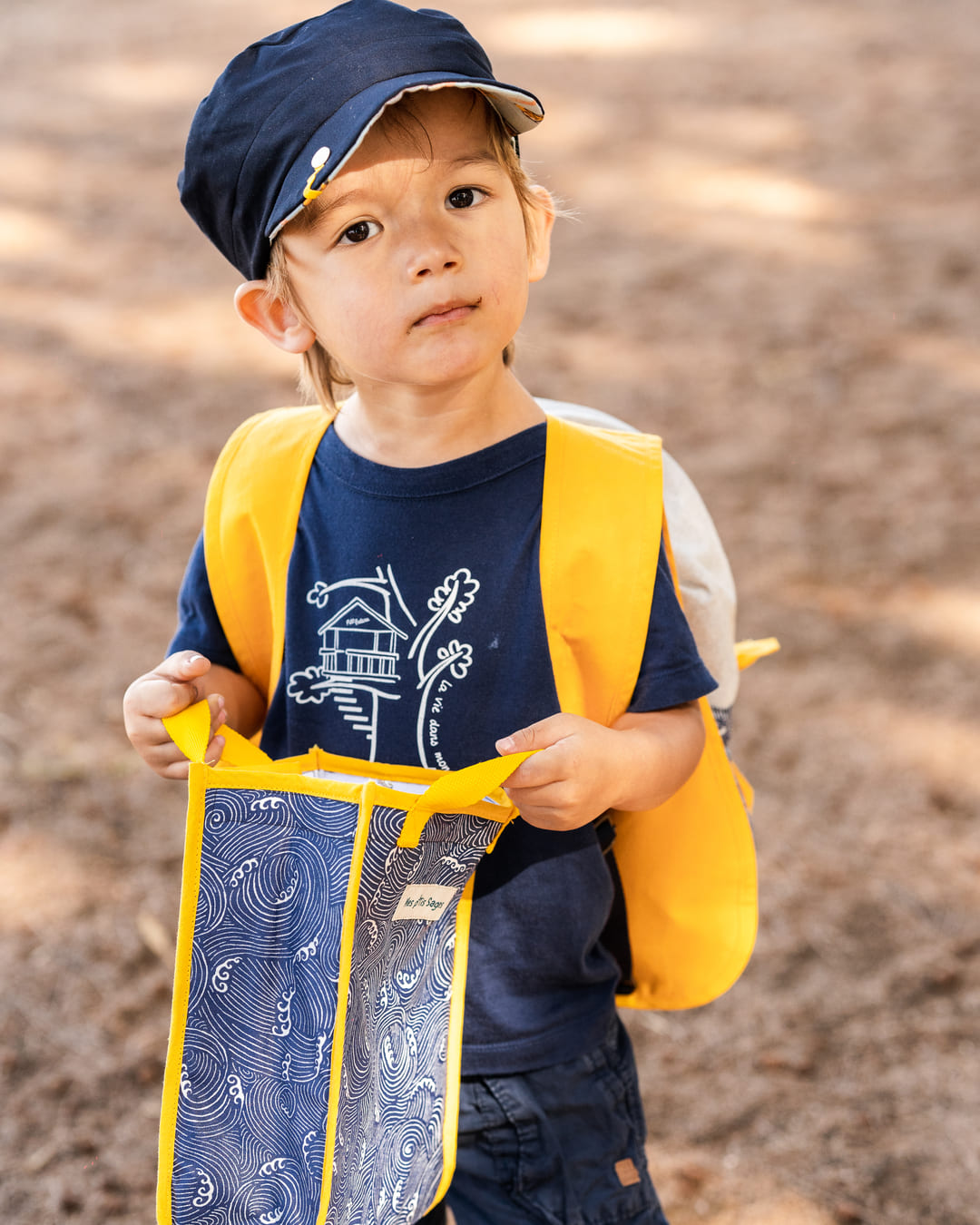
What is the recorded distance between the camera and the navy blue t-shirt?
4.33 ft

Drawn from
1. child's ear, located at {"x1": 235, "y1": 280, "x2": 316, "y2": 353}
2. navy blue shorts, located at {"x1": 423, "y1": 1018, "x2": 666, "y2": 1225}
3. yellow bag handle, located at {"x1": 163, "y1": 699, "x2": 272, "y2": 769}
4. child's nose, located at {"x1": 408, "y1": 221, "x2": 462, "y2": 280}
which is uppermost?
child's ear, located at {"x1": 235, "y1": 280, "x2": 316, "y2": 353}

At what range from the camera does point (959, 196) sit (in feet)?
17.0

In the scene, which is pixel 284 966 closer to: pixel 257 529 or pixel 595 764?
pixel 595 764

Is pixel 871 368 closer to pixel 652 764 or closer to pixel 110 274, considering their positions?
pixel 110 274

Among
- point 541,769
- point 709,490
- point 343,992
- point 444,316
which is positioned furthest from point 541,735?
point 709,490

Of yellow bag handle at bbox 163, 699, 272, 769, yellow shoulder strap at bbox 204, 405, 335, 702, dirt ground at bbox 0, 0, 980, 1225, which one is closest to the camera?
yellow bag handle at bbox 163, 699, 272, 769

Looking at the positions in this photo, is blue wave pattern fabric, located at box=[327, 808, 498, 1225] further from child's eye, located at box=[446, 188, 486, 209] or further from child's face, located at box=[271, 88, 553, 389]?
child's eye, located at box=[446, 188, 486, 209]

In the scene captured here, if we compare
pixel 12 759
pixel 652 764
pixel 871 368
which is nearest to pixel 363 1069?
pixel 652 764

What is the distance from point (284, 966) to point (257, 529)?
1.46 ft

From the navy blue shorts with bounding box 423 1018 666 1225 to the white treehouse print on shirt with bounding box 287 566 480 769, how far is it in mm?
386

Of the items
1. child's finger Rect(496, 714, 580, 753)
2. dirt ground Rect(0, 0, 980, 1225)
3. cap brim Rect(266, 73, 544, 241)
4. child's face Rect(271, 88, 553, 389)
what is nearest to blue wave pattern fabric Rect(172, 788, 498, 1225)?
child's finger Rect(496, 714, 580, 753)

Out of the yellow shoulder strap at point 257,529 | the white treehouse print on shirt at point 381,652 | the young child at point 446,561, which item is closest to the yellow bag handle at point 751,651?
the young child at point 446,561

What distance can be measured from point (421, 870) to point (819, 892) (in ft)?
4.68

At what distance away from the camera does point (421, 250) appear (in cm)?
120
